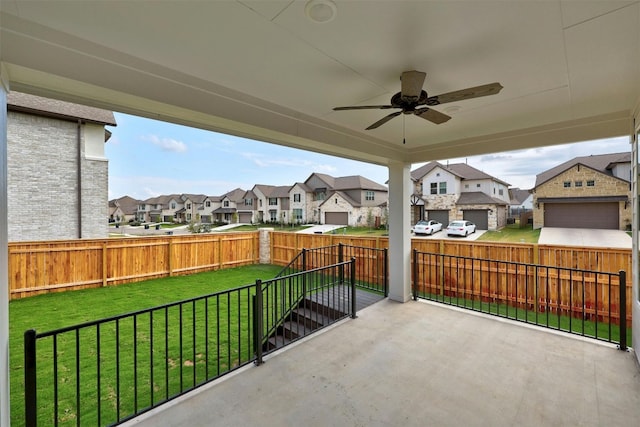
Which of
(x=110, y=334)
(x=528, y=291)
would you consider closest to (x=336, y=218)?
(x=528, y=291)

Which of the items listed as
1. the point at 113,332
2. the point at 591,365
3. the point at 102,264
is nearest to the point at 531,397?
the point at 591,365

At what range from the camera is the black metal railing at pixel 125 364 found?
6.40ft

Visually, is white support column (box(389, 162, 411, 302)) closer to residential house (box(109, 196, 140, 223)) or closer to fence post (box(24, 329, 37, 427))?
fence post (box(24, 329, 37, 427))

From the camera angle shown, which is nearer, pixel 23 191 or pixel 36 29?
pixel 36 29

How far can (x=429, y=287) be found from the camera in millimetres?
6117

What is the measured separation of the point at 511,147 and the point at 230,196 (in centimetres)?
2633

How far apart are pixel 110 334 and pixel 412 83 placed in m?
4.93

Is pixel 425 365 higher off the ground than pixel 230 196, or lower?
lower

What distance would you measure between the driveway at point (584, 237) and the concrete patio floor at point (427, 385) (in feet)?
20.5

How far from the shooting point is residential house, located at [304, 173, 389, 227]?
55.0 ft

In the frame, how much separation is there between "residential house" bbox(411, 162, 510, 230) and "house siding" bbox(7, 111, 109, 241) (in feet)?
46.5

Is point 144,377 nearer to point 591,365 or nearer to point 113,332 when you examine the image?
point 113,332

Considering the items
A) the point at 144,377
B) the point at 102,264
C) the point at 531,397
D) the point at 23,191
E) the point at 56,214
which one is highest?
the point at 23,191

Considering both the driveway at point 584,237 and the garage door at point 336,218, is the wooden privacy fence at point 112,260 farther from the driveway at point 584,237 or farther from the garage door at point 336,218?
the driveway at point 584,237
